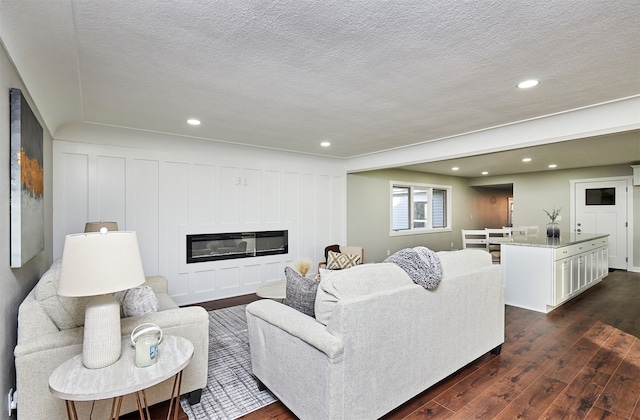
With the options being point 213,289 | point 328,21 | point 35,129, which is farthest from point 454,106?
point 213,289

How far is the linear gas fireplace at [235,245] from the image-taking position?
464 centimetres

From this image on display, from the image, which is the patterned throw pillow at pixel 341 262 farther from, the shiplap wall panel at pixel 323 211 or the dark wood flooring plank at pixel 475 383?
the dark wood flooring plank at pixel 475 383

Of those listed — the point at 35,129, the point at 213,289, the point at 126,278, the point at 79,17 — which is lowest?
the point at 213,289

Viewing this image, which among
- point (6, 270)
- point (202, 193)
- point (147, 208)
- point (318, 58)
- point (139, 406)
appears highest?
point (318, 58)

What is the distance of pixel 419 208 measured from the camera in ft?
27.0

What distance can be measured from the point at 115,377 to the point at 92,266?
53cm

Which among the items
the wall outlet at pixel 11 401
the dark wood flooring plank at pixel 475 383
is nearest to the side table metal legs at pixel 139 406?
the wall outlet at pixel 11 401

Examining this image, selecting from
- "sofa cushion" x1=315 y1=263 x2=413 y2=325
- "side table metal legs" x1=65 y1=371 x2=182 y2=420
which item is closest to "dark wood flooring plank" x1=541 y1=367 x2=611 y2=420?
"sofa cushion" x1=315 y1=263 x2=413 y2=325

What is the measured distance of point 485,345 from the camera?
2703 mm

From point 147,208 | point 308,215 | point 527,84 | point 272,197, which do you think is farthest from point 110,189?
point 527,84

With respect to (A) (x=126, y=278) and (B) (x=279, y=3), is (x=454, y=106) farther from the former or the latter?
(A) (x=126, y=278)

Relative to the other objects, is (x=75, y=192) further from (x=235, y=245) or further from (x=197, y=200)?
(x=235, y=245)

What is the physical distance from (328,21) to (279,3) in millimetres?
279

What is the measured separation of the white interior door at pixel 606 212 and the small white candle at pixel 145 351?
29.0ft
